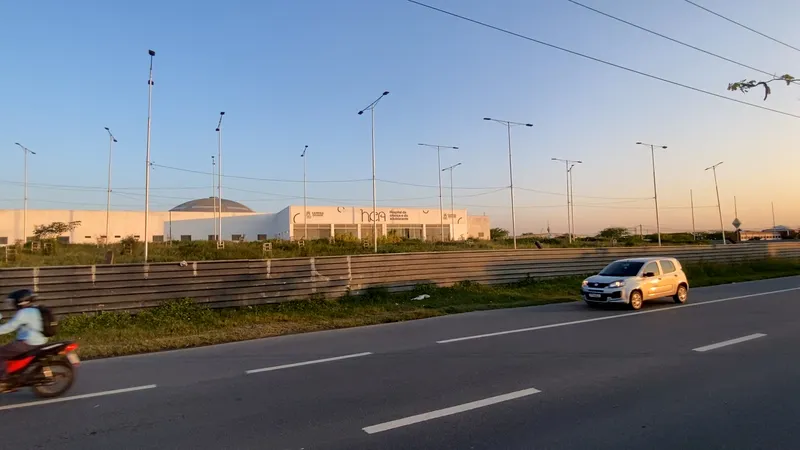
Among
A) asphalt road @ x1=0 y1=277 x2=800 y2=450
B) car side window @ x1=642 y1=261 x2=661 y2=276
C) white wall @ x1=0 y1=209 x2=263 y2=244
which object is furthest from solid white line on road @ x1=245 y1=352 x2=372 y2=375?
white wall @ x1=0 y1=209 x2=263 y2=244

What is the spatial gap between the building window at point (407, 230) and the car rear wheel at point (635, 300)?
5428cm

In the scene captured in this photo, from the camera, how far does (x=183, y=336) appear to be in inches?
448

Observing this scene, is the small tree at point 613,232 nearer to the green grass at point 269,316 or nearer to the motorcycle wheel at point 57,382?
the green grass at point 269,316

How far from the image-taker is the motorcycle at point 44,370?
6.46 metres

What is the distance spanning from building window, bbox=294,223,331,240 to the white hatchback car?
51.6m

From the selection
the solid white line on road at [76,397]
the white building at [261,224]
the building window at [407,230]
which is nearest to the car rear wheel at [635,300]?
the solid white line on road at [76,397]

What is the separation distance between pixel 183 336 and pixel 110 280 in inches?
142

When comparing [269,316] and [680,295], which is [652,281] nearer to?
[680,295]

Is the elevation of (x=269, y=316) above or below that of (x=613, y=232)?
below

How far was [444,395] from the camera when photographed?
6.21 m

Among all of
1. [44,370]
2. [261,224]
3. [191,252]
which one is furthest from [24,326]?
[261,224]

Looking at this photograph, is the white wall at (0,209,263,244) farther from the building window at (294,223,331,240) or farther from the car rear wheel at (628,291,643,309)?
the car rear wheel at (628,291,643,309)

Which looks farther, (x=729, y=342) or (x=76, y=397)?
(x=729, y=342)

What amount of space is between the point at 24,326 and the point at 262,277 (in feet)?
28.5
